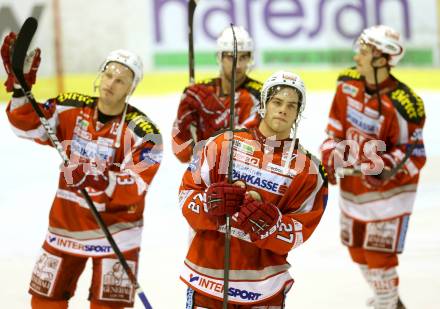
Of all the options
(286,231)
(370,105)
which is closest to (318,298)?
(370,105)

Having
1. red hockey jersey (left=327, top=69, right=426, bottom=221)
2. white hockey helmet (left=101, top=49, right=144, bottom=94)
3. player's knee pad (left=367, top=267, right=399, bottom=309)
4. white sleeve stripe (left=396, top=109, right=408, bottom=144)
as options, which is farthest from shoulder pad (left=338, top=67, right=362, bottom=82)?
white hockey helmet (left=101, top=49, right=144, bottom=94)

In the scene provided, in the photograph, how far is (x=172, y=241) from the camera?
199 inches

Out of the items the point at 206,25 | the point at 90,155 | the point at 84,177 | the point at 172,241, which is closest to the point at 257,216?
the point at 84,177

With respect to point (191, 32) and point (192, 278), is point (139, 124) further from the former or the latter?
point (192, 278)

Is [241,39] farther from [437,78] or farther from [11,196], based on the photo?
[437,78]

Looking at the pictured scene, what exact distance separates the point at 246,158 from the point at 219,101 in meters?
1.31

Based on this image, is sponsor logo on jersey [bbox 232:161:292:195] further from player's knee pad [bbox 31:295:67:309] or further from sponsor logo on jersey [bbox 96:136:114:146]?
player's knee pad [bbox 31:295:67:309]

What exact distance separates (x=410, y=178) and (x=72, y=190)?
1.59m

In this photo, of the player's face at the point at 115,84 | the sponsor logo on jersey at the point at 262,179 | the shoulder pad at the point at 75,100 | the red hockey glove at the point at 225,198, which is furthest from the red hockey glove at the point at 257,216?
the shoulder pad at the point at 75,100

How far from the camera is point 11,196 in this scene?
552 centimetres

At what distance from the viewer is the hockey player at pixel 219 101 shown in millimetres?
4230

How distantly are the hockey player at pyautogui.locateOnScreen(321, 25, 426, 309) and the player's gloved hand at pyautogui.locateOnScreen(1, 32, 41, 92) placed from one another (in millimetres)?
1423

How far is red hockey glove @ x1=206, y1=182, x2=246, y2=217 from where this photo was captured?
2.76m

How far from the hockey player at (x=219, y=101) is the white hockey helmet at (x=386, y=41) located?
0.53 metres
